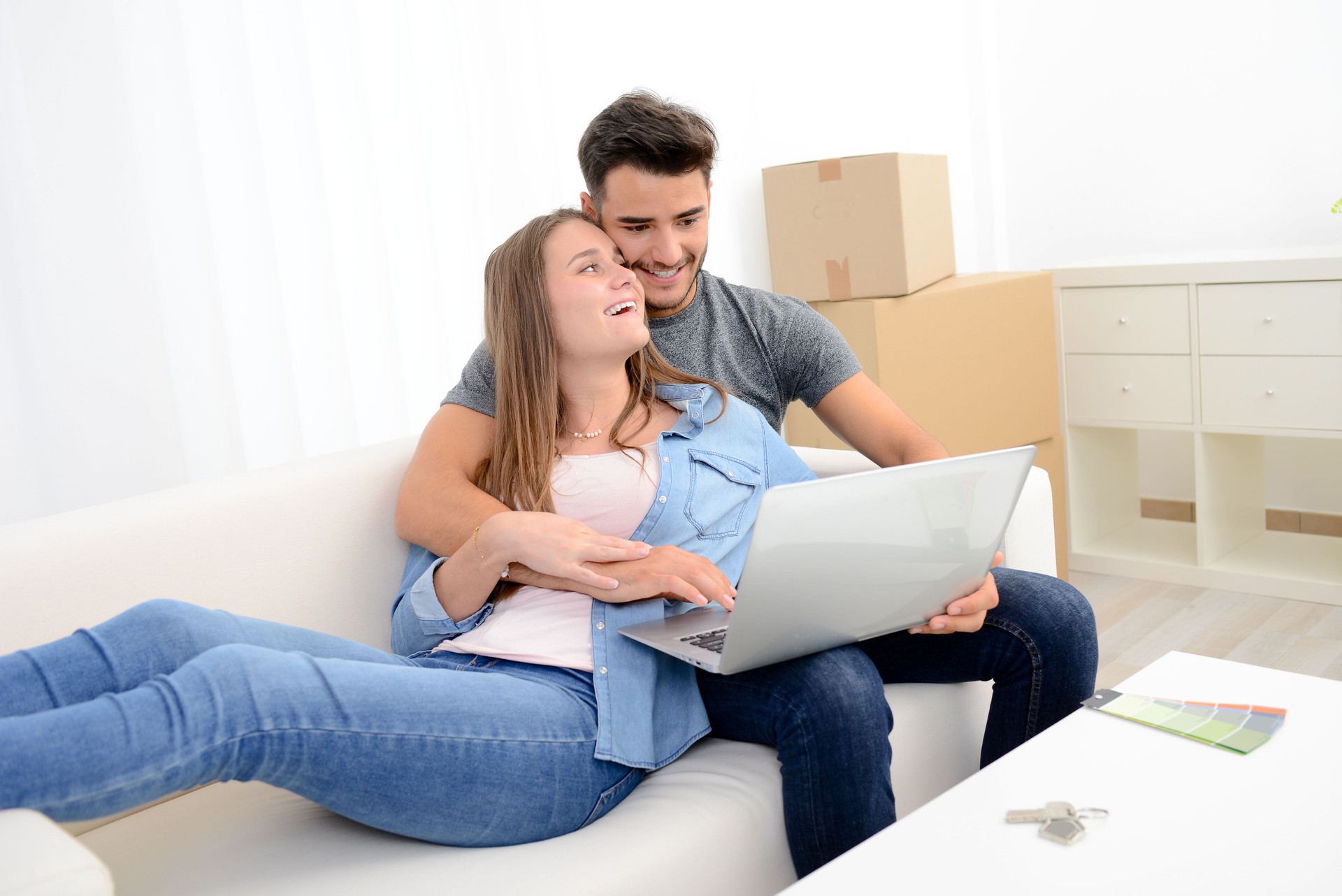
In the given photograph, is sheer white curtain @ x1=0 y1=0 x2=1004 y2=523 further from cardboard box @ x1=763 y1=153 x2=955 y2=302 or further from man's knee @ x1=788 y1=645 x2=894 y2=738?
man's knee @ x1=788 y1=645 x2=894 y2=738

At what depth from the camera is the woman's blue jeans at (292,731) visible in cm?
92

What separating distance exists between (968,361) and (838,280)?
0.35m

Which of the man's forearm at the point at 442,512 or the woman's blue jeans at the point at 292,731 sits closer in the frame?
the woman's blue jeans at the point at 292,731

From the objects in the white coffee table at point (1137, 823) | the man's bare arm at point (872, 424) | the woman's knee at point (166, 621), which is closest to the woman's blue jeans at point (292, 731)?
the woman's knee at point (166, 621)

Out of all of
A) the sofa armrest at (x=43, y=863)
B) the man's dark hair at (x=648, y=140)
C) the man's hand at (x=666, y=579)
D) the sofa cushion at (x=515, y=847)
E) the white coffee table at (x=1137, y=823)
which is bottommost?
the sofa cushion at (x=515, y=847)

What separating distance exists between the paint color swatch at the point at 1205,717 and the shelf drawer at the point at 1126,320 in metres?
1.69

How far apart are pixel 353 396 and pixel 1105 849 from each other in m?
1.71

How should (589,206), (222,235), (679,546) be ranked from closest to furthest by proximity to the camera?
(679,546) < (589,206) < (222,235)

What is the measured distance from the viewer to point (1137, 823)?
95cm

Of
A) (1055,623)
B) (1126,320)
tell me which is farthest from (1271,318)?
(1055,623)

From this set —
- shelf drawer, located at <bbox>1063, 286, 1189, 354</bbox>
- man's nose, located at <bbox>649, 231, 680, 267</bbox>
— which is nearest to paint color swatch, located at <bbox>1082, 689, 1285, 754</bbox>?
man's nose, located at <bbox>649, 231, 680, 267</bbox>

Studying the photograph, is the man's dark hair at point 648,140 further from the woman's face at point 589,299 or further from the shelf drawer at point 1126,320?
the shelf drawer at point 1126,320

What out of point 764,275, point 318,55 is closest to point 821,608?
point 318,55

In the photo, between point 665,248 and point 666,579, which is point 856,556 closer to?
point 666,579
